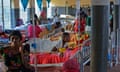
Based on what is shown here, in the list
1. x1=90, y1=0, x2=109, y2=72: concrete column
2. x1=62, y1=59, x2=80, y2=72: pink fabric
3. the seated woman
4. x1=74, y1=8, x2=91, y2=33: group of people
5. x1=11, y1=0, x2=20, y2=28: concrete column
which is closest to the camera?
x1=90, y1=0, x2=109, y2=72: concrete column

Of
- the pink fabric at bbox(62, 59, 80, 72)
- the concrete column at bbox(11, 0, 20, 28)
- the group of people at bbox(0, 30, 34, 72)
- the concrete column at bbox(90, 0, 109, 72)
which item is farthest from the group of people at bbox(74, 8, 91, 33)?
the concrete column at bbox(11, 0, 20, 28)

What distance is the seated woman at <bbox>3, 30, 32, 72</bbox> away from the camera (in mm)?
4605

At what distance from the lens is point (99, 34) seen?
4.14 metres

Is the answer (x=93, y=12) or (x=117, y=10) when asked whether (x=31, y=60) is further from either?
(x=117, y=10)

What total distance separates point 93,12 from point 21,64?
1.35 metres

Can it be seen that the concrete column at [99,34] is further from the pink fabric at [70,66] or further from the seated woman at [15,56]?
the pink fabric at [70,66]

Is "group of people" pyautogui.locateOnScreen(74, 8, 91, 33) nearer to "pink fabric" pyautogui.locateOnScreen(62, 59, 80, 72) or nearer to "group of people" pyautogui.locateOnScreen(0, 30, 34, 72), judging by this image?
"pink fabric" pyautogui.locateOnScreen(62, 59, 80, 72)

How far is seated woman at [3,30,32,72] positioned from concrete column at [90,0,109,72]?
1074 millimetres

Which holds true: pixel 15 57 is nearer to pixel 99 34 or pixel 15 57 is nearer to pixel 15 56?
pixel 15 56

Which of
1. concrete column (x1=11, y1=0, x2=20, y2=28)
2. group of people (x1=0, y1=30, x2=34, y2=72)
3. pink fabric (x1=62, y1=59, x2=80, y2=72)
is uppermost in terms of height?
concrete column (x1=11, y1=0, x2=20, y2=28)

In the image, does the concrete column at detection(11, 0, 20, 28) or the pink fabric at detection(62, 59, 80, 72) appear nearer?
the pink fabric at detection(62, 59, 80, 72)

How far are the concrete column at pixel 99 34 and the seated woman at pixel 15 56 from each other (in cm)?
107

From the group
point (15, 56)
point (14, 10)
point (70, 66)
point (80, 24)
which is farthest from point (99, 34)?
point (14, 10)

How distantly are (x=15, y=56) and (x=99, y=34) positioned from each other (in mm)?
1277
